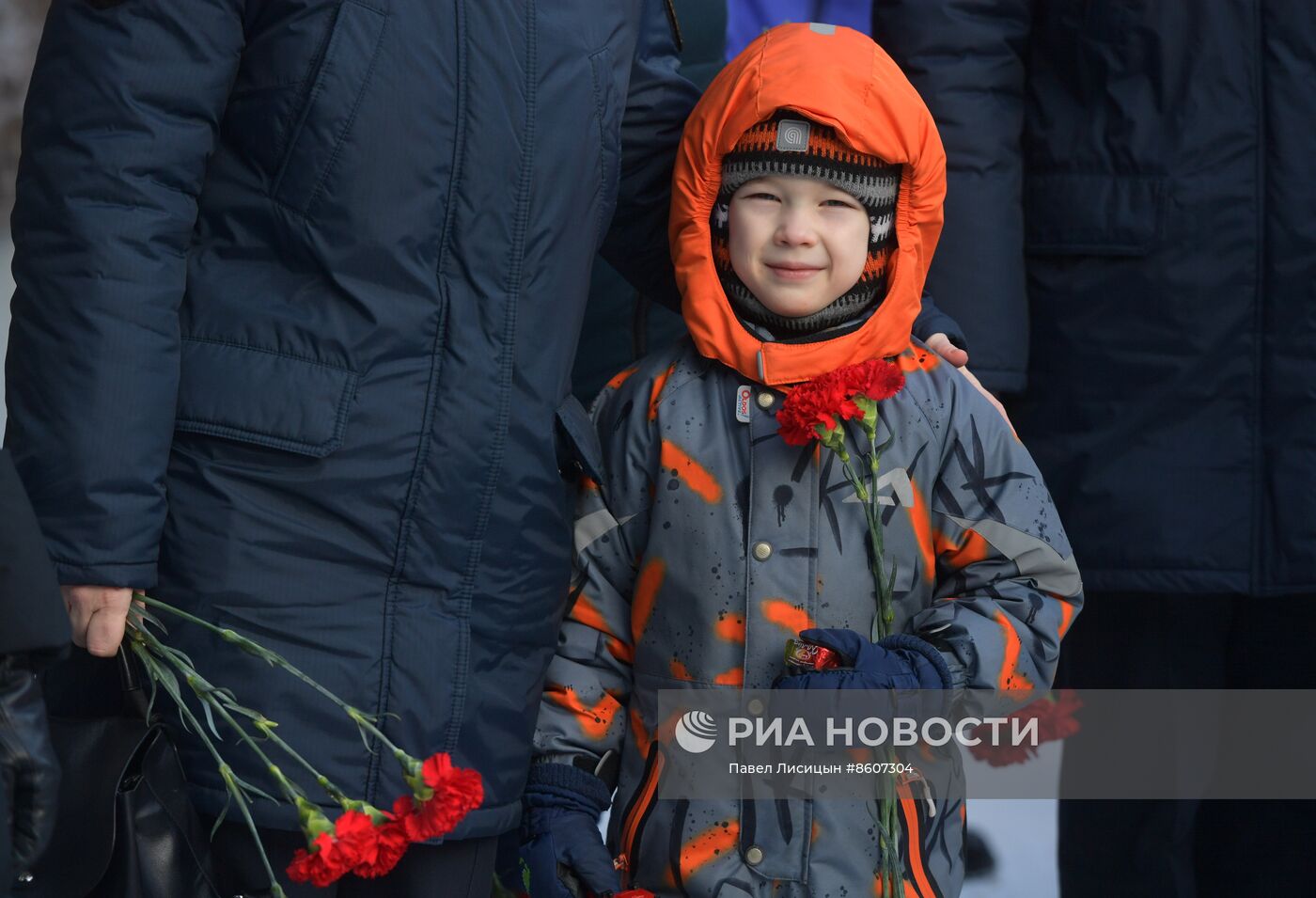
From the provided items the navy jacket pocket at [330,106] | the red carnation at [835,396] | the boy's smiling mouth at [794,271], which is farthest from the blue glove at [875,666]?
the navy jacket pocket at [330,106]

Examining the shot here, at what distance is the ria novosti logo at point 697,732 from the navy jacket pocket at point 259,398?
62cm

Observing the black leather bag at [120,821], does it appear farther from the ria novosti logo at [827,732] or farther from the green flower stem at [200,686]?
the ria novosti logo at [827,732]

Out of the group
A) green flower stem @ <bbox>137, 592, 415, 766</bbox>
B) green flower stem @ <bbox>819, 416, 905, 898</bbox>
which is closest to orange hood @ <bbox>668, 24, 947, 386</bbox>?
green flower stem @ <bbox>819, 416, 905, 898</bbox>

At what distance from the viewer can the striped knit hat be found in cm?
200

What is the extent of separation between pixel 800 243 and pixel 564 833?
0.80m

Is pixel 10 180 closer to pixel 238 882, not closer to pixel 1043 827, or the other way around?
pixel 238 882

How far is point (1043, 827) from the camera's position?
3348 mm

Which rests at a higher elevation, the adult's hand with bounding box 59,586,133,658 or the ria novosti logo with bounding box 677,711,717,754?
the adult's hand with bounding box 59,586,133,658

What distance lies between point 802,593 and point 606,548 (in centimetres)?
27

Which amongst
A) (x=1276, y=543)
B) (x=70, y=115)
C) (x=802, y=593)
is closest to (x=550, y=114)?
(x=70, y=115)

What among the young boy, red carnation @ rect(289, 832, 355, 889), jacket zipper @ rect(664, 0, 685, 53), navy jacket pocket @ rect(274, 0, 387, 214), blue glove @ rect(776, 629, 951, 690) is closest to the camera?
red carnation @ rect(289, 832, 355, 889)

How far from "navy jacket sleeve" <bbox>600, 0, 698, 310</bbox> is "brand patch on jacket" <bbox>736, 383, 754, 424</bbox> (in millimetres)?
328

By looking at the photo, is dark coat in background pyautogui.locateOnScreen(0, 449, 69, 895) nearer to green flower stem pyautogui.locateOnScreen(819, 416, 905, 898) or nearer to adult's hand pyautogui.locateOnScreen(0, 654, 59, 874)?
adult's hand pyautogui.locateOnScreen(0, 654, 59, 874)

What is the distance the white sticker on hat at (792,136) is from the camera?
1999 mm
